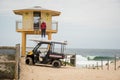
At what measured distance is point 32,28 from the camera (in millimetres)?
35281

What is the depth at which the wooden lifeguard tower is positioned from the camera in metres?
35.4

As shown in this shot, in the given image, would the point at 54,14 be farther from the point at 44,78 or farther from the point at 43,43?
the point at 44,78

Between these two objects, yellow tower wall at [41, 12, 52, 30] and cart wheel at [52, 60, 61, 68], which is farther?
yellow tower wall at [41, 12, 52, 30]

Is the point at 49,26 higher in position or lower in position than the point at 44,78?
higher

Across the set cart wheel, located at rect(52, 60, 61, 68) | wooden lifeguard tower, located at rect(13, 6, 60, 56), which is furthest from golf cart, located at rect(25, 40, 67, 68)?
wooden lifeguard tower, located at rect(13, 6, 60, 56)

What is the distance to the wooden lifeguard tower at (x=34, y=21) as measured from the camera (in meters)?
35.4

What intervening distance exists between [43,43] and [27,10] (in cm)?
1155

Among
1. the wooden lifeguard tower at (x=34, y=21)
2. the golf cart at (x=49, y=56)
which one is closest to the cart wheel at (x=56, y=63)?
the golf cart at (x=49, y=56)

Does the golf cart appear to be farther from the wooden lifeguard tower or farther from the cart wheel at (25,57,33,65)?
the wooden lifeguard tower

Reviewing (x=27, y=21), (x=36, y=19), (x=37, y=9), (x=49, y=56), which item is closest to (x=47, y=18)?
(x=36, y=19)

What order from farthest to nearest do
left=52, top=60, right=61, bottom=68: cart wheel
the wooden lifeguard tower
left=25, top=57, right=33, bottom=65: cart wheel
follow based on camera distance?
the wooden lifeguard tower
left=25, top=57, right=33, bottom=65: cart wheel
left=52, top=60, right=61, bottom=68: cart wheel

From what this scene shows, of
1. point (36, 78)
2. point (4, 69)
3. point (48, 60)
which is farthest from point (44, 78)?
point (48, 60)

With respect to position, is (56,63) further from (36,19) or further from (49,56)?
(36,19)

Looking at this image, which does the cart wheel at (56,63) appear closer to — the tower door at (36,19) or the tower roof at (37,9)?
the tower door at (36,19)
